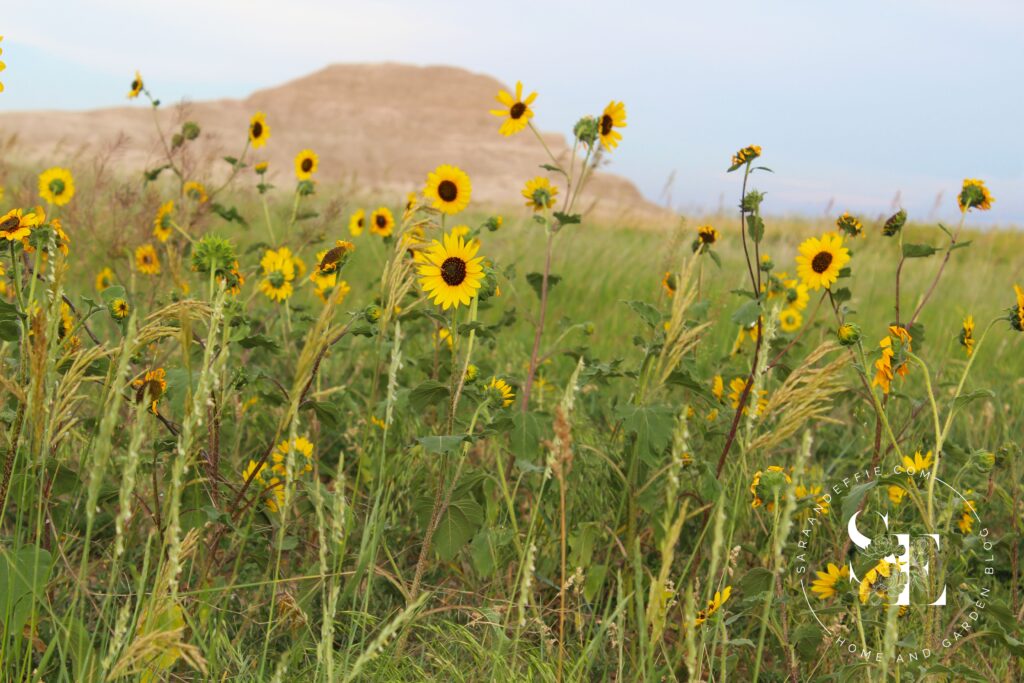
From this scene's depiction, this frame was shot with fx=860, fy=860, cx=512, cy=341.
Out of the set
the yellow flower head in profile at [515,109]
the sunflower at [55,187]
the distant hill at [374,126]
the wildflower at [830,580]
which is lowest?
the wildflower at [830,580]

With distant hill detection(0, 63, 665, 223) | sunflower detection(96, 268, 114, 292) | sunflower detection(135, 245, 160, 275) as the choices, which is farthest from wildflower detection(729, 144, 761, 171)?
distant hill detection(0, 63, 665, 223)

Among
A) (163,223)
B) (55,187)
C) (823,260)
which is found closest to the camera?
(823,260)

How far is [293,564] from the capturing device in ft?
6.48

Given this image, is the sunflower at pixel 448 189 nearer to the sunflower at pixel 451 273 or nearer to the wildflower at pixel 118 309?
the sunflower at pixel 451 273

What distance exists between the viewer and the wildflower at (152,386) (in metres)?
1.50

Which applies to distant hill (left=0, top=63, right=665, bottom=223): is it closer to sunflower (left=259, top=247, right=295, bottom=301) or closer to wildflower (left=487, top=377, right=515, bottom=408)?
sunflower (left=259, top=247, right=295, bottom=301)

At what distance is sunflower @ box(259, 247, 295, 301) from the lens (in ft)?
7.50

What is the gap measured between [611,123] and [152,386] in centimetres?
132

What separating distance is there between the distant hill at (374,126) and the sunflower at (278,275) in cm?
2393

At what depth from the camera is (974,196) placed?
2.20 meters

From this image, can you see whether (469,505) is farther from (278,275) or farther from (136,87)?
(136,87)

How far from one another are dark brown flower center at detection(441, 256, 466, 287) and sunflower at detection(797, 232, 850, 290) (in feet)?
2.95

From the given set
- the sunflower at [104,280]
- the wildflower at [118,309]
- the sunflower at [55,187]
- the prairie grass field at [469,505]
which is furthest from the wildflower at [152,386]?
the sunflower at [104,280]

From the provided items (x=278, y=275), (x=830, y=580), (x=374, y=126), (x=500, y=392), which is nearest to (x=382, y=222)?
(x=278, y=275)
